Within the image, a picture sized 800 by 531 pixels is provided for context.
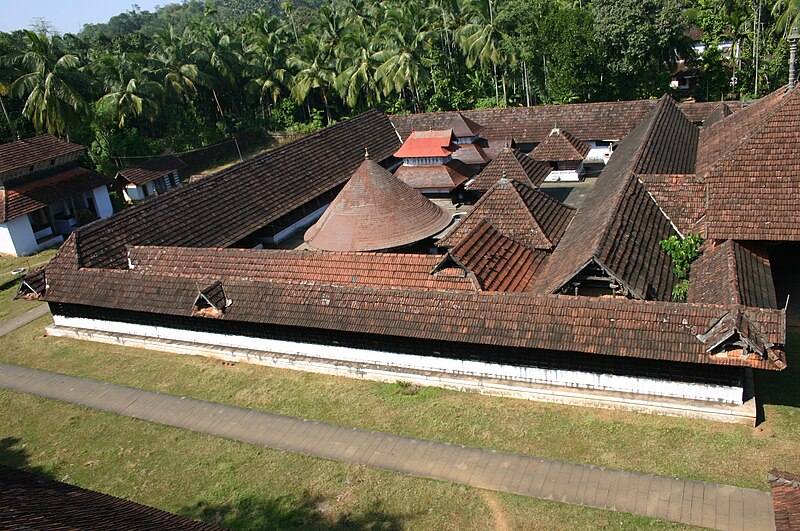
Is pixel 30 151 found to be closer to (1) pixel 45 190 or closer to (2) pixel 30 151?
(2) pixel 30 151

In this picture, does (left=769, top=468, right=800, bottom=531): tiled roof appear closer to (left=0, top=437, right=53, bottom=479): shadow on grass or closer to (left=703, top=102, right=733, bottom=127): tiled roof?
(left=0, top=437, right=53, bottom=479): shadow on grass

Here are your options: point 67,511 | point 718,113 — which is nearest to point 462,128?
point 718,113

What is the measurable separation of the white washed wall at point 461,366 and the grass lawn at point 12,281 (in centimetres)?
757

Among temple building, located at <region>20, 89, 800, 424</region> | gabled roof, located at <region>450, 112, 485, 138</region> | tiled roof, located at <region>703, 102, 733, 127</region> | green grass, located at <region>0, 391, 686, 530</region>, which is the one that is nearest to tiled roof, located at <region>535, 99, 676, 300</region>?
temple building, located at <region>20, 89, 800, 424</region>

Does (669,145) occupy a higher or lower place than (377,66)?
lower

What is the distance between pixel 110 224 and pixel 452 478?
16657 millimetres

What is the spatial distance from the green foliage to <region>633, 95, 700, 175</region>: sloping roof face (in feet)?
13.5

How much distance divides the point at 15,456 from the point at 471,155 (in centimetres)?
2679

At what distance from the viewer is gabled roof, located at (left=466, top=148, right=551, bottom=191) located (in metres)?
29.1

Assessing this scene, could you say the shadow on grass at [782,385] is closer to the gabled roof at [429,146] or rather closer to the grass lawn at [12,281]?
the gabled roof at [429,146]

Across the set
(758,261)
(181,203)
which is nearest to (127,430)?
(181,203)

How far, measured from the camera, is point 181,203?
25812mm

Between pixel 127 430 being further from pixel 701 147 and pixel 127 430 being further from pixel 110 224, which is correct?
pixel 701 147

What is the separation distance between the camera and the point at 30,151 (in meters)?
35.3
